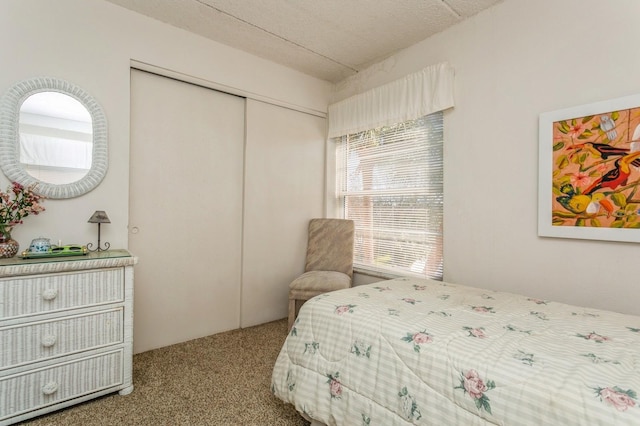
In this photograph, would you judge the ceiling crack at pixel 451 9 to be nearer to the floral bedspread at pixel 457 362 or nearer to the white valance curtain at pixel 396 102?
the white valance curtain at pixel 396 102

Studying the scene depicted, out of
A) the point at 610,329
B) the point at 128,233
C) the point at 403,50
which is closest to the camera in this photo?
the point at 610,329

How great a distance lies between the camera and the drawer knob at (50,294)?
1.70m

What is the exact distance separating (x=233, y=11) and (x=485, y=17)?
183 centimetres

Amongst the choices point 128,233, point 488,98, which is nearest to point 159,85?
point 128,233

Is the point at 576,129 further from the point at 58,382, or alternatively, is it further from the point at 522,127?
the point at 58,382

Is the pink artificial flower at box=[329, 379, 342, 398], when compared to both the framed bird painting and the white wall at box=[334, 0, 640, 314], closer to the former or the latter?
the white wall at box=[334, 0, 640, 314]

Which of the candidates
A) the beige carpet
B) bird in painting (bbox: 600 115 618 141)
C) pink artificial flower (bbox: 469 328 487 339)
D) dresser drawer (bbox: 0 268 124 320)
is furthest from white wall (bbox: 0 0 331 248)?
bird in painting (bbox: 600 115 618 141)

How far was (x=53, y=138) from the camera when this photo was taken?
2068 millimetres

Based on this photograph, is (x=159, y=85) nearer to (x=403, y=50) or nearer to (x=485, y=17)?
(x=403, y=50)

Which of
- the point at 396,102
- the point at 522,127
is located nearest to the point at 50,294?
the point at 396,102

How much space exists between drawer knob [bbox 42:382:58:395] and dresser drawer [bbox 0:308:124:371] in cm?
14

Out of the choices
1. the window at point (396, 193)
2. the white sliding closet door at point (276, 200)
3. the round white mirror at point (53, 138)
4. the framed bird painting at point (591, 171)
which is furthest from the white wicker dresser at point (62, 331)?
the framed bird painting at point (591, 171)

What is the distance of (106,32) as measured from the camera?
2.24 metres

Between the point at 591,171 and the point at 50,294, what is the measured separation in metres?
3.09
